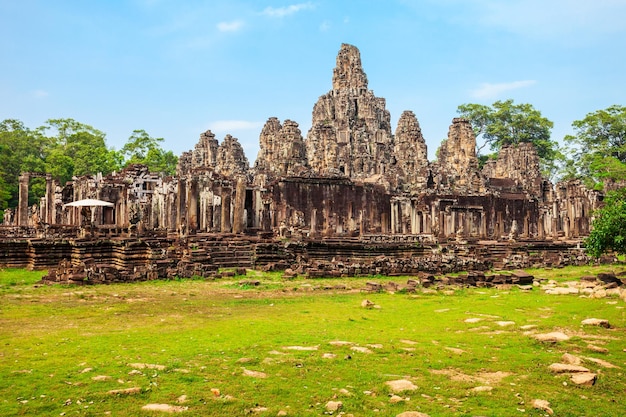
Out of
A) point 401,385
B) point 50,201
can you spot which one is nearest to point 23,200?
point 50,201

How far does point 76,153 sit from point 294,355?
57.3 metres

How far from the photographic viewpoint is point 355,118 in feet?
202

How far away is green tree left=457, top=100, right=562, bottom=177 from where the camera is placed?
67688mm

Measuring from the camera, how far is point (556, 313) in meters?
11.1

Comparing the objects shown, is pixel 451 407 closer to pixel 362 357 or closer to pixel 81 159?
pixel 362 357

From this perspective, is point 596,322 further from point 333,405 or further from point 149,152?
point 149,152

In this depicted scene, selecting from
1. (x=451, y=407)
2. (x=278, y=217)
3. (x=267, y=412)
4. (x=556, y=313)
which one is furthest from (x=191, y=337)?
(x=278, y=217)

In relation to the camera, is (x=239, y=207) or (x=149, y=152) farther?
(x=149, y=152)

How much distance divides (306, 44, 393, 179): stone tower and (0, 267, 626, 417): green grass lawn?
141ft

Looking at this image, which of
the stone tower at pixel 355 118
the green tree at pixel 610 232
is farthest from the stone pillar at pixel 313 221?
the stone tower at pixel 355 118

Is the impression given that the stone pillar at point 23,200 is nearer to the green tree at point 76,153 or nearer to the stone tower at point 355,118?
the green tree at point 76,153

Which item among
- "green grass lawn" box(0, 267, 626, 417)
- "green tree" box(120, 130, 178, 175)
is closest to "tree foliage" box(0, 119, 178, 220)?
"green tree" box(120, 130, 178, 175)

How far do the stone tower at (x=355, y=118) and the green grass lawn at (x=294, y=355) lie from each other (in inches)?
1691

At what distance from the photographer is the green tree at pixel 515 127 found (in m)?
67.7
